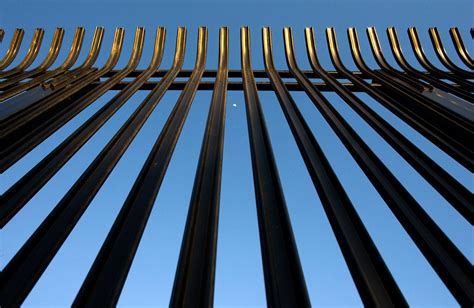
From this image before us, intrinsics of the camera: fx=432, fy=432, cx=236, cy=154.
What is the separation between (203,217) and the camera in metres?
1.33

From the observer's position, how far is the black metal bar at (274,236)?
985mm

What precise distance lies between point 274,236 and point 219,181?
427 millimetres

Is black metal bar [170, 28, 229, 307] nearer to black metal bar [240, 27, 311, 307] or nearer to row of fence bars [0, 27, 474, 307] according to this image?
row of fence bars [0, 27, 474, 307]

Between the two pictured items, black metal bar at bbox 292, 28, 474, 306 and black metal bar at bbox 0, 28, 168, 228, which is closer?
black metal bar at bbox 292, 28, 474, 306

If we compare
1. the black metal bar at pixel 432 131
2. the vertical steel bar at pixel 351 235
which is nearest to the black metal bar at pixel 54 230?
the vertical steel bar at pixel 351 235

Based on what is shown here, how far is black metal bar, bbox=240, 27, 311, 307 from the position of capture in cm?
98

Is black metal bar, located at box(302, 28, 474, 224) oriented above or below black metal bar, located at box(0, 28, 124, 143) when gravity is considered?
below

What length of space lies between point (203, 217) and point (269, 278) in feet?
1.17

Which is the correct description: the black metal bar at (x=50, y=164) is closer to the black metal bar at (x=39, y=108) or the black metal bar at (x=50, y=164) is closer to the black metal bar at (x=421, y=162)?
the black metal bar at (x=39, y=108)

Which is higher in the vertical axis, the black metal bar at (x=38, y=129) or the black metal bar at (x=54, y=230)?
the black metal bar at (x=38, y=129)

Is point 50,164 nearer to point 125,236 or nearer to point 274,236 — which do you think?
point 125,236

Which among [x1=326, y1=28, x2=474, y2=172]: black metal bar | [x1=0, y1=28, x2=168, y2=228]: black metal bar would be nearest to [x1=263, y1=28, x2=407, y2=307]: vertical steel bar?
[x1=326, y1=28, x2=474, y2=172]: black metal bar

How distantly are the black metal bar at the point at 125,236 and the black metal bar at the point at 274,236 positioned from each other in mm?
351

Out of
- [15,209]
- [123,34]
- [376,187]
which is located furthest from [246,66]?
→ [15,209]
